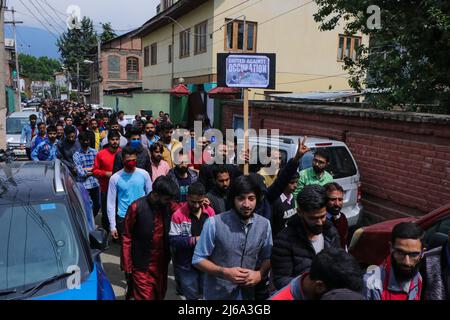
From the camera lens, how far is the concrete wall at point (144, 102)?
25.2 meters

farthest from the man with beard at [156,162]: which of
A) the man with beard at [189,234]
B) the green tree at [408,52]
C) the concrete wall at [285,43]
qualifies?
the concrete wall at [285,43]

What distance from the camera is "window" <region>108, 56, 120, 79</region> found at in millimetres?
49594

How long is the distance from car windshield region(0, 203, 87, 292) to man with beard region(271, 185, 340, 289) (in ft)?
4.77

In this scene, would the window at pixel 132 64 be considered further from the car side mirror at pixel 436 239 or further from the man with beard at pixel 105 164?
the car side mirror at pixel 436 239

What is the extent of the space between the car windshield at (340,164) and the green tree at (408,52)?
7.32 ft

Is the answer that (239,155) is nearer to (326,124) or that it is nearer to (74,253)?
(74,253)

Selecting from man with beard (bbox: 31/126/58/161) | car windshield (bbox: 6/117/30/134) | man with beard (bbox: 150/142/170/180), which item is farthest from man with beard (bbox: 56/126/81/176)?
car windshield (bbox: 6/117/30/134)

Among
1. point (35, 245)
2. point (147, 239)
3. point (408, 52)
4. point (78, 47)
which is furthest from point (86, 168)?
point (78, 47)

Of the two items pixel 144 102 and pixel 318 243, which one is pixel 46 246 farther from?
pixel 144 102

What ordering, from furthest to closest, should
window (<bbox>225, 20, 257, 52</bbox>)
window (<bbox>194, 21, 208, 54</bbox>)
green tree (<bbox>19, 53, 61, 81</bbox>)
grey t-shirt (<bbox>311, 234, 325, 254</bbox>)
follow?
green tree (<bbox>19, 53, 61, 81</bbox>)
window (<bbox>194, 21, 208, 54</bbox>)
window (<bbox>225, 20, 257, 52</bbox>)
grey t-shirt (<bbox>311, 234, 325, 254</bbox>)

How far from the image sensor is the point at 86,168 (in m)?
7.02

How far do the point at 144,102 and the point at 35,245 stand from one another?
26.5 meters

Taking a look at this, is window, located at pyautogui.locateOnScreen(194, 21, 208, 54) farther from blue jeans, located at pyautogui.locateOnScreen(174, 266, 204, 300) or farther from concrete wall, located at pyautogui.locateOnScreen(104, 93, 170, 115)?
blue jeans, located at pyautogui.locateOnScreen(174, 266, 204, 300)
